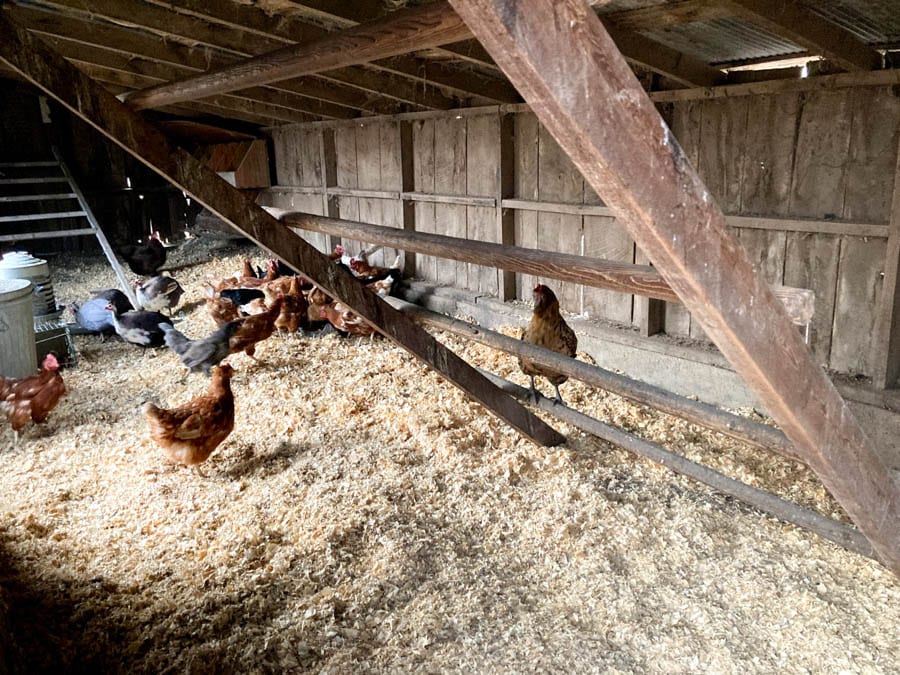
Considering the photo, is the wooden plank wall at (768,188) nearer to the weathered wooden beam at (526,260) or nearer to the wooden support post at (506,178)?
the wooden support post at (506,178)

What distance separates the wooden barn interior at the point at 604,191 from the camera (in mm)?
1014

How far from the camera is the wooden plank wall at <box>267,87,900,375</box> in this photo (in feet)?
11.4

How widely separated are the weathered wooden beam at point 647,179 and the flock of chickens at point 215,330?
79.5 inches

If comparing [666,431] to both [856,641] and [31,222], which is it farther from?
[31,222]

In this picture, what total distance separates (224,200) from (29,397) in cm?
244

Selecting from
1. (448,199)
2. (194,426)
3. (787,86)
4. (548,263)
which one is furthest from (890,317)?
(448,199)

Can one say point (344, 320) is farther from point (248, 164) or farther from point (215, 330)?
point (248, 164)

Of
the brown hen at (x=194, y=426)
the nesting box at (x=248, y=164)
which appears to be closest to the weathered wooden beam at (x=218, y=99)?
the nesting box at (x=248, y=164)

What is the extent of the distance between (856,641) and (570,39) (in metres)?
2.30

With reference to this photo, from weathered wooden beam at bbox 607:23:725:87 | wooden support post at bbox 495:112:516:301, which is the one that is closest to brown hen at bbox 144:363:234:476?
weathered wooden beam at bbox 607:23:725:87

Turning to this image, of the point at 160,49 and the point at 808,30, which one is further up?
the point at 160,49

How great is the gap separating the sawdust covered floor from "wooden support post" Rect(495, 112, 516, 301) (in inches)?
82.1

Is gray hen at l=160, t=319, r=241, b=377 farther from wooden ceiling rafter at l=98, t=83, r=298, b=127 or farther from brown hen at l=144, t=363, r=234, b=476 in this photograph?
wooden ceiling rafter at l=98, t=83, r=298, b=127

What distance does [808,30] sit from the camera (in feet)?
9.43
